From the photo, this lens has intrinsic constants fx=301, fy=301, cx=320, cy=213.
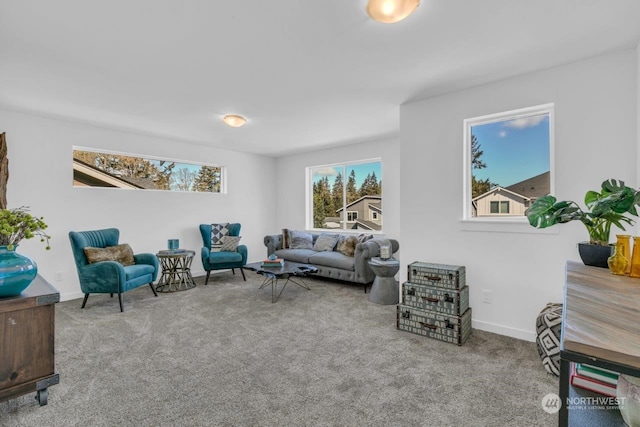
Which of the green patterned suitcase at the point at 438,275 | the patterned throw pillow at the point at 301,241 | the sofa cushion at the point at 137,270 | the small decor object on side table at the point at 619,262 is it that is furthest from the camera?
the patterned throw pillow at the point at 301,241

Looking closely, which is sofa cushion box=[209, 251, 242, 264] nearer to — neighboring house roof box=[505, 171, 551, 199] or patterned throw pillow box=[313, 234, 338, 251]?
patterned throw pillow box=[313, 234, 338, 251]

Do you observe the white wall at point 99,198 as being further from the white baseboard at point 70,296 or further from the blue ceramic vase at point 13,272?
the blue ceramic vase at point 13,272

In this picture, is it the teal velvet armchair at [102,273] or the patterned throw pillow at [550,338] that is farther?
the teal velvet armchair at [102,273]

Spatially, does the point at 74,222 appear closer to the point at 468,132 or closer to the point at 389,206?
the point at 389,206

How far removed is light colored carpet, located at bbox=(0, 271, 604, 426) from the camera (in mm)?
1737

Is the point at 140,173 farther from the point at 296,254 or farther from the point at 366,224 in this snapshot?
the point at 366,224

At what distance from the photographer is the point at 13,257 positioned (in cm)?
179

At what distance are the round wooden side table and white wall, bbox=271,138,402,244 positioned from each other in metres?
2.41

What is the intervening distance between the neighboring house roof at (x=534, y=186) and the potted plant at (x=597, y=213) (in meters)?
0.90

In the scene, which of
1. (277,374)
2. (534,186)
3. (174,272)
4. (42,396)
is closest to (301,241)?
(174,272)

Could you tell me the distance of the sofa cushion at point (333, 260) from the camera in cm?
458

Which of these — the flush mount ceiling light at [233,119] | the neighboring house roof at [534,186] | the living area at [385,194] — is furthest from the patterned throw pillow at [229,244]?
the neighboring house roof at [534,186]

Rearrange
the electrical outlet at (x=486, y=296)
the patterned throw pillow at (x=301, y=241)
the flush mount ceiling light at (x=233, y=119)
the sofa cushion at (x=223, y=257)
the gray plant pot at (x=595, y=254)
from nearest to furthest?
the gray plant pot at (x=595, y=254) → the electrical outlet at (x=486, y=296) → the flush mount ceiling light at (x=233, y=119) → the sofa cushion at (x=223, y=257) → the patterned throw pillow at (x=301, y=241)

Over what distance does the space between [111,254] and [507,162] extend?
15.5ft
